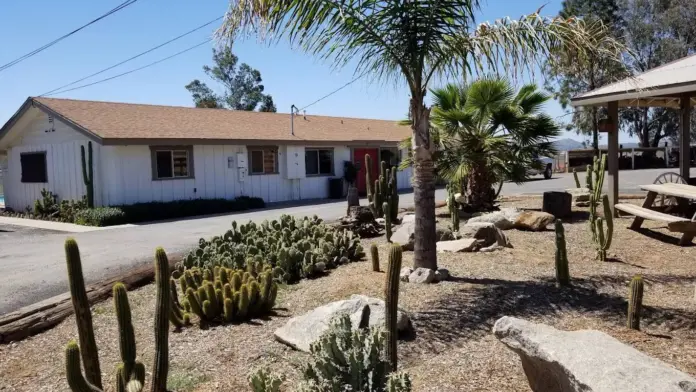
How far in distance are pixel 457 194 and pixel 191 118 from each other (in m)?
12.6

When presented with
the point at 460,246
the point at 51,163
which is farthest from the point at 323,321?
the point at 51,163

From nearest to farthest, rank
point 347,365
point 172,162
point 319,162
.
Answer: point 347,365 → point 172,162 → point 319,162

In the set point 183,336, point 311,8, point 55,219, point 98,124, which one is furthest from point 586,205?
point 55,219

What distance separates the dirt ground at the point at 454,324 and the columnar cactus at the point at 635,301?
4.7 inches

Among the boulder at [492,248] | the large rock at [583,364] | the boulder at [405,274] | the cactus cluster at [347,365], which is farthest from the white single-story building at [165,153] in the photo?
the large rock at [583,364]

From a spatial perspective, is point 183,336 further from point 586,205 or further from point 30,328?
point 586,205

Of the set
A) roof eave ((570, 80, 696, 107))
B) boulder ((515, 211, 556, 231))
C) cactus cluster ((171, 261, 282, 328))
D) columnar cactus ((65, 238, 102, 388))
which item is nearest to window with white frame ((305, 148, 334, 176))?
roof eave ((570, 80, 696, 107))

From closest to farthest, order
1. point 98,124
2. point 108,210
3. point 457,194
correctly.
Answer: point 457,194 → point 108,210 → point 98,124

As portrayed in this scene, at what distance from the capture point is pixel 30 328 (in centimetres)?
631

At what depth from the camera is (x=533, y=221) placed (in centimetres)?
1088

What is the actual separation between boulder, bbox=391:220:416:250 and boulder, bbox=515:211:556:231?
7.92ft

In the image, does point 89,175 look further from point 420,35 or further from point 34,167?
point 420,35

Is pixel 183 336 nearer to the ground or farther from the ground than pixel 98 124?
nearer to the ground

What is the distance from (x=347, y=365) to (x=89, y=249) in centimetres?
985
